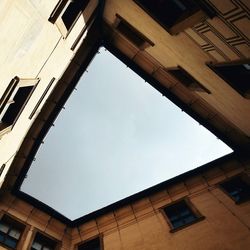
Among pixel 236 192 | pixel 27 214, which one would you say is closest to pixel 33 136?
pixel 27 214

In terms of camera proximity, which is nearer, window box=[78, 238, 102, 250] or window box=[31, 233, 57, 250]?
window box=[31, 233, 57, 250]

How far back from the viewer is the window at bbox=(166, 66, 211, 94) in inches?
420

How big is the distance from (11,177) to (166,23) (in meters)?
8.82

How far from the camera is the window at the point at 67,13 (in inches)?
292

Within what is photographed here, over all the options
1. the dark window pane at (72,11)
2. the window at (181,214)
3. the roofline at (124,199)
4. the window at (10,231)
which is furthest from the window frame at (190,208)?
the dark window pane at (72,11)

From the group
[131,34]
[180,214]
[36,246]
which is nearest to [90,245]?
[36,246]

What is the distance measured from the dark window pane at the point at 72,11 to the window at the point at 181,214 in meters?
8.50

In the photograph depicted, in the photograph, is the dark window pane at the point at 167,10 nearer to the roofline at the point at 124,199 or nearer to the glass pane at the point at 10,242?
the roofline at the point at 124,199

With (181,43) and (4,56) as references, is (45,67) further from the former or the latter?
(181,43)

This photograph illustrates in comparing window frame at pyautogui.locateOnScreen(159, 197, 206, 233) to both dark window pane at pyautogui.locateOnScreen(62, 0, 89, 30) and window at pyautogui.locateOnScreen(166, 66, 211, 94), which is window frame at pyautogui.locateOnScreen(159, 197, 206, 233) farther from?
dark window pane at pyautogui.locateOnScreen(62, 0, 89, 30)

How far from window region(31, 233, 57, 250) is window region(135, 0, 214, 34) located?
9.50 meters

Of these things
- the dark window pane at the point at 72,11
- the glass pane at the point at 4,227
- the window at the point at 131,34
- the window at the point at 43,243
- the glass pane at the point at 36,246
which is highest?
the window at the point at 131,34

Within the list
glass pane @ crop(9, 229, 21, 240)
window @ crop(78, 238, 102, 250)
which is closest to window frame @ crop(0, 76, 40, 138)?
glass pane @ crop(9, 229, 21, 240)

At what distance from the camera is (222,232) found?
32.9 ft
